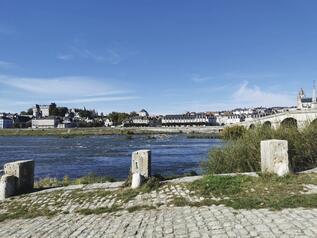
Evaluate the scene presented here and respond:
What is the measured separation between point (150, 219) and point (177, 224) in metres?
0.75

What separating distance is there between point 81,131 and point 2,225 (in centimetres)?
14182

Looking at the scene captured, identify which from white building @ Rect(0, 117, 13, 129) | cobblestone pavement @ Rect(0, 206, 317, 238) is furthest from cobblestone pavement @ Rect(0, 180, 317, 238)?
white building @ Rect(0, 117, 13, 129)

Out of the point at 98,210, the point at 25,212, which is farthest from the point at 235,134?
the point at 25,212

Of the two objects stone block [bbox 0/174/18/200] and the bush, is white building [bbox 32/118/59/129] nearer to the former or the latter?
the bush

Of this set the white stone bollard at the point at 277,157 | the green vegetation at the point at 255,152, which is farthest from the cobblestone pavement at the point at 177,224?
the green vegetation at the point at 255,152

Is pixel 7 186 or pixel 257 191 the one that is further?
pixel 7 186

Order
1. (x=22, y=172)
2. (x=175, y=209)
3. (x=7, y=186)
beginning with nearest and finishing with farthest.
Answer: (x=175, y=209), (x=7, y=186), (x=22, y=172)

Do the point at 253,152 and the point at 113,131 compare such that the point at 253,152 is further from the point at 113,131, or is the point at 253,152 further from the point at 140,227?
the point at 113,131

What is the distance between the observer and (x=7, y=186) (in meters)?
11.4

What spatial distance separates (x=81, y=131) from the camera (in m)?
148

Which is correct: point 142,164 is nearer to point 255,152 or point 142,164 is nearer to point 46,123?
point 255,152

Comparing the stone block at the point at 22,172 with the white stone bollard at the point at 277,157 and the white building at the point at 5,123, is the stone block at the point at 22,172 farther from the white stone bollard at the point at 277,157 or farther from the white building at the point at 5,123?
the white building at the point at 5,123

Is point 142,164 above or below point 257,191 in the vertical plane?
above

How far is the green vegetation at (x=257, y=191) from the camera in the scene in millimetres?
8164
